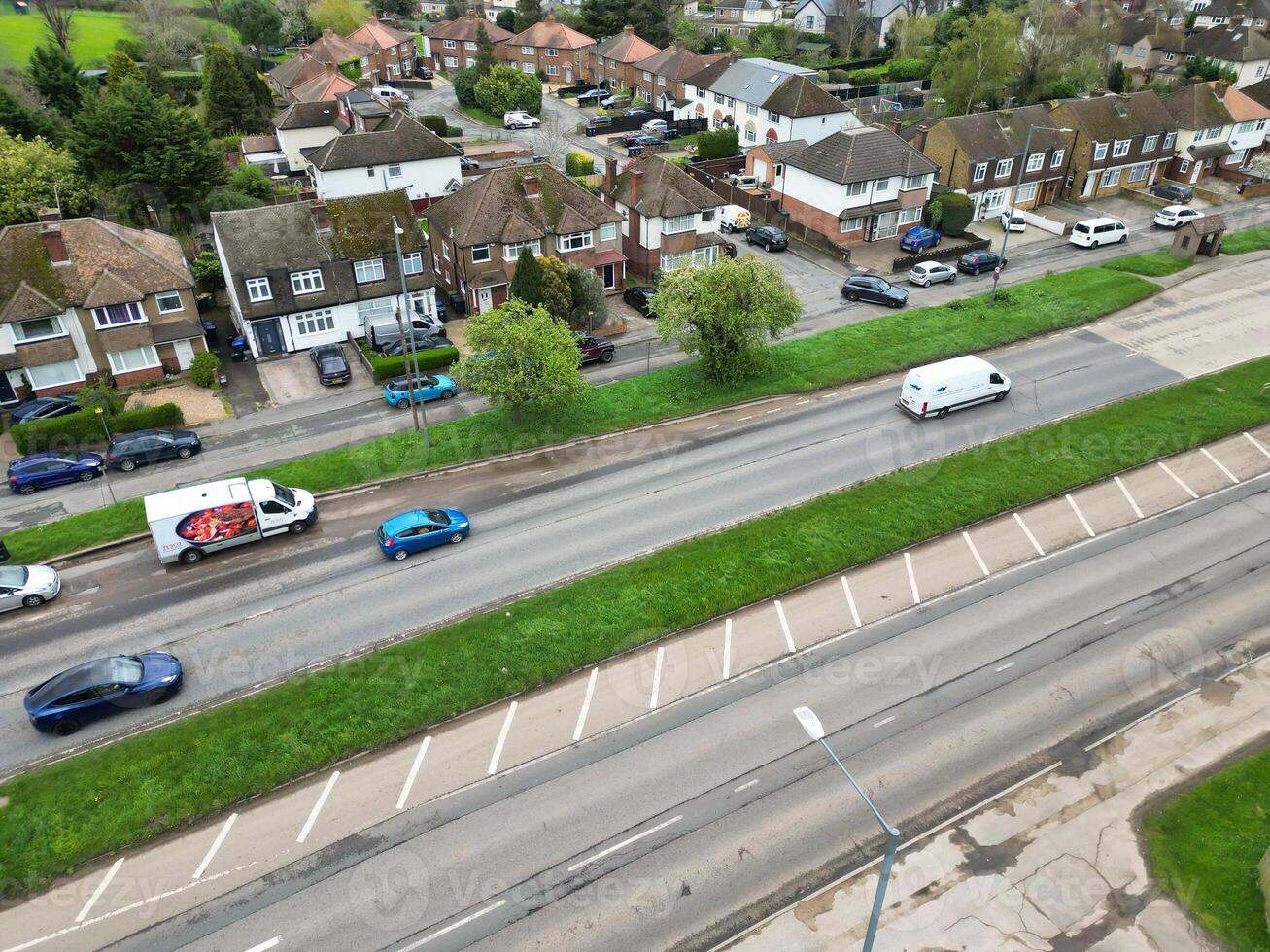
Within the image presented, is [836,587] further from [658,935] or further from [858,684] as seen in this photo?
[658,935]

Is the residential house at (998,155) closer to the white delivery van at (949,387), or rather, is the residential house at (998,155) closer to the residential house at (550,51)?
the white delivery van at (949,387)

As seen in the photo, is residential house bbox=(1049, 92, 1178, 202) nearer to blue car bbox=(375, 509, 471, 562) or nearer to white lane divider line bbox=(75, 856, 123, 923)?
blue car bbox=(375, 509, 471, 562)

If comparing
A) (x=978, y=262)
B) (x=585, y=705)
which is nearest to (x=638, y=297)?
(x=978, y=262)

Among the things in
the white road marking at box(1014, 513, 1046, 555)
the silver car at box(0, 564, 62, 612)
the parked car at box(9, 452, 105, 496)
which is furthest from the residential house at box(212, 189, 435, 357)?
the white road marking at box(1014, 513, 1046, 555)

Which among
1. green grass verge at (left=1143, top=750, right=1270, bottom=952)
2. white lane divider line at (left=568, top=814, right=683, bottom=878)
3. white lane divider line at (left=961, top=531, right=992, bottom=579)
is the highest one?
white lane divider line at (left=568, top=814, right=683, bottom=878)

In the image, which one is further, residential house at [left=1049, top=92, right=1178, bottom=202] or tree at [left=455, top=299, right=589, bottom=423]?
residential house at [left=1049, top=92, right=1178, bottom=202]

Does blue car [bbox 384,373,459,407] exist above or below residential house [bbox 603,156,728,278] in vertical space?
below

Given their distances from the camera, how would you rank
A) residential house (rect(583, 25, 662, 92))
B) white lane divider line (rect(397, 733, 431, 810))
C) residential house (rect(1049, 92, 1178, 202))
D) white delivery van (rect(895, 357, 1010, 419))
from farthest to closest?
1. residential house (rect(583, 25, 662, 92))
2. residential house (rect(1049, 92, 1178, 202))
3. white delivery van (rect(895, 357, 1010, 419))
4. white lane divider line (rect(397, 733, 431, 810))
